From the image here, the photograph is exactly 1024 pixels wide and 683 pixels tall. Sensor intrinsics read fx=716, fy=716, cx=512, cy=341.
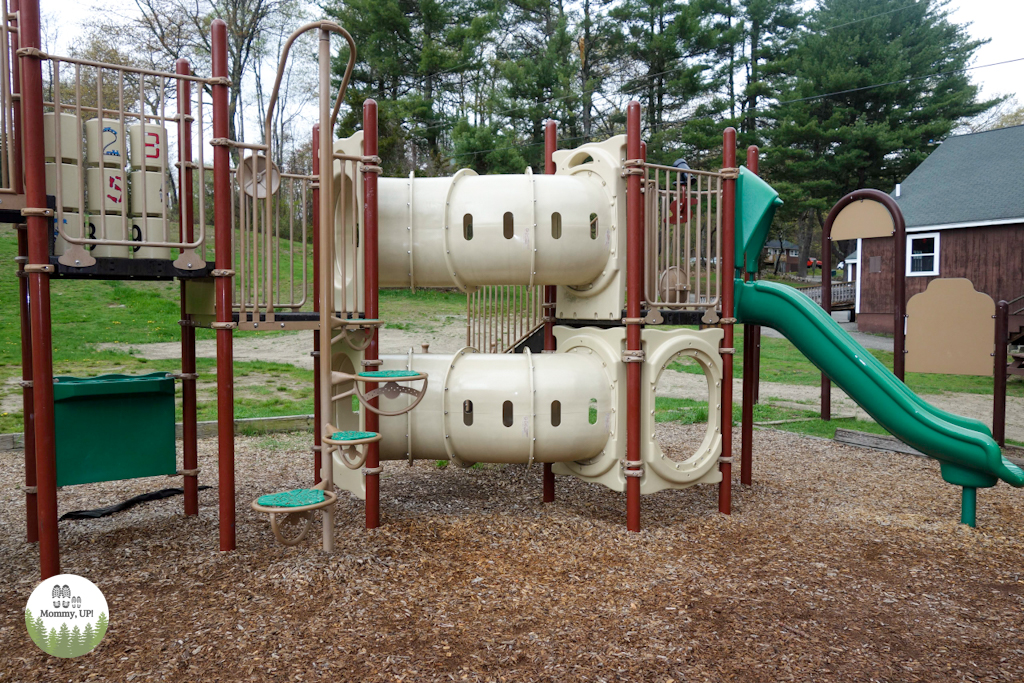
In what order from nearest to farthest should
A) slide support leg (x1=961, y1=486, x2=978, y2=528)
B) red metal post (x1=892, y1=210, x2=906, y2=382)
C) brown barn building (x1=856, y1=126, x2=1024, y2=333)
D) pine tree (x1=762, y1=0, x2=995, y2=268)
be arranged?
1. slide support leg (x1=961, y1=486, x2=978, y2=528)
2. red metal post (x1=892, y1=210, x2=906, y2=382)
3. brown barn building (x1=856, y1=126, x2=1024, y2=333)
4. pine tree (x1=762, y1=0, x2=995, y2=268)

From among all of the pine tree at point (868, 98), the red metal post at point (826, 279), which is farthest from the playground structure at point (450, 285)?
the pine tree at point (868, 98)

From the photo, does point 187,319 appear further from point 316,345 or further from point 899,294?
point 899,294

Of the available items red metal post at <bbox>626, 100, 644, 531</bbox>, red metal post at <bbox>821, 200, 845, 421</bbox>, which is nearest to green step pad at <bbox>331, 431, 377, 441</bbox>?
red metal post at <bbox>626, 100, 644, 531</bbox>

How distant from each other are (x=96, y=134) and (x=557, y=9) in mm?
29626

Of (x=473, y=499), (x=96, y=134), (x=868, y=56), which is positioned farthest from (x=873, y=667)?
(x=868, y=56)

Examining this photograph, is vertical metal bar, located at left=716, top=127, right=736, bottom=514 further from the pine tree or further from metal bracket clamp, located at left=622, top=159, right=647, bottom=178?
the pine tree

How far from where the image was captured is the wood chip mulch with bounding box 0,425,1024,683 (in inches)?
149

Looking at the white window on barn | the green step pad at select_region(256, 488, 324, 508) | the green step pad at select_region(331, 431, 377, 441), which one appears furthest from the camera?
the white window on barn

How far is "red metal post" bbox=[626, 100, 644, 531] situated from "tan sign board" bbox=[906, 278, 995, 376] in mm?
4844

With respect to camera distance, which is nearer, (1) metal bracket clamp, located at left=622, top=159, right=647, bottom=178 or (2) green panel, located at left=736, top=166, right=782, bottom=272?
(1) metal bracket clamp, located at left=622, top=159, right=647, bottom=178

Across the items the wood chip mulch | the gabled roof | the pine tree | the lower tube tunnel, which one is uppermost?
the pine tree

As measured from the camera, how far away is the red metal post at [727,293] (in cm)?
638

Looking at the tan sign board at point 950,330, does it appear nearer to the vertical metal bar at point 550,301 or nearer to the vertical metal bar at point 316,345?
the vertical metal bar at point 550,301

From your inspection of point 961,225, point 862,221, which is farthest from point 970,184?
point 862,221
